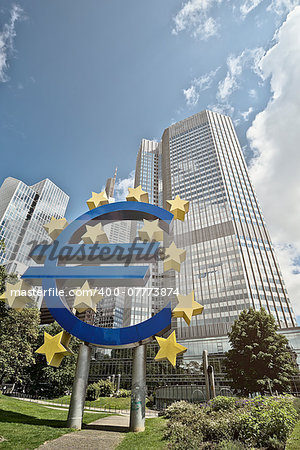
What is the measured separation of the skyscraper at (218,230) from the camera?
67.6m

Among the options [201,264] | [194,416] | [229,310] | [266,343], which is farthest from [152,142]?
[194,416]

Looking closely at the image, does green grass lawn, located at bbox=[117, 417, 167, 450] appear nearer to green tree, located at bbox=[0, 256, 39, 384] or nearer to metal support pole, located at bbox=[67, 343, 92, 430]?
metal support pole, located at bbox=[67, 343, 92, 430]

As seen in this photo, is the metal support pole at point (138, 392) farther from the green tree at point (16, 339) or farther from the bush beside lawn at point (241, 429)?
the green tree at point (16, 339)

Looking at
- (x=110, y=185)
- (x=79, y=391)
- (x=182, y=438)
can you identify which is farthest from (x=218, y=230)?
(x=110, y=185)

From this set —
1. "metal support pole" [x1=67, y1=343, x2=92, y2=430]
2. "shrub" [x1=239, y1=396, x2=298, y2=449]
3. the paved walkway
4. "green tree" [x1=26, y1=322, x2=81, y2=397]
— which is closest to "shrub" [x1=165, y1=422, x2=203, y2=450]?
"shrub" [x1=239, y1=396, x2=298, y2=449]

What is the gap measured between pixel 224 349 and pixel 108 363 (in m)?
28.8

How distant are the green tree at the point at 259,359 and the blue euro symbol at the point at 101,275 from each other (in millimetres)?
15158

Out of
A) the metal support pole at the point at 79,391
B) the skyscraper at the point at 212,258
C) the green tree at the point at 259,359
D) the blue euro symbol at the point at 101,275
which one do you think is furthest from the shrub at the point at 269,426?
the skyscraper at the point at 212,258

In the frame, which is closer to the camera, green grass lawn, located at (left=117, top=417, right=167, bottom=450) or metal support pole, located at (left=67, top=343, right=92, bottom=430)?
green grass lawn, located at (left=117, top=417, right=167, bottom=450)

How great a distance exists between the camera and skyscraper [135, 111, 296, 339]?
222ft

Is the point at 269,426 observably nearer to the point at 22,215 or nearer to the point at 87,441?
the point at 87,441

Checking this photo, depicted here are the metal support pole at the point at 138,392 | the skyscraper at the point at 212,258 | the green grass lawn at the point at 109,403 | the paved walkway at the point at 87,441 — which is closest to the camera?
the paved walkway at the point at 87,441

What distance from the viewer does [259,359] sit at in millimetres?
21250

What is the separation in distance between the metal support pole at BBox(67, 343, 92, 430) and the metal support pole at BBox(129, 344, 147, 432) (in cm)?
228
